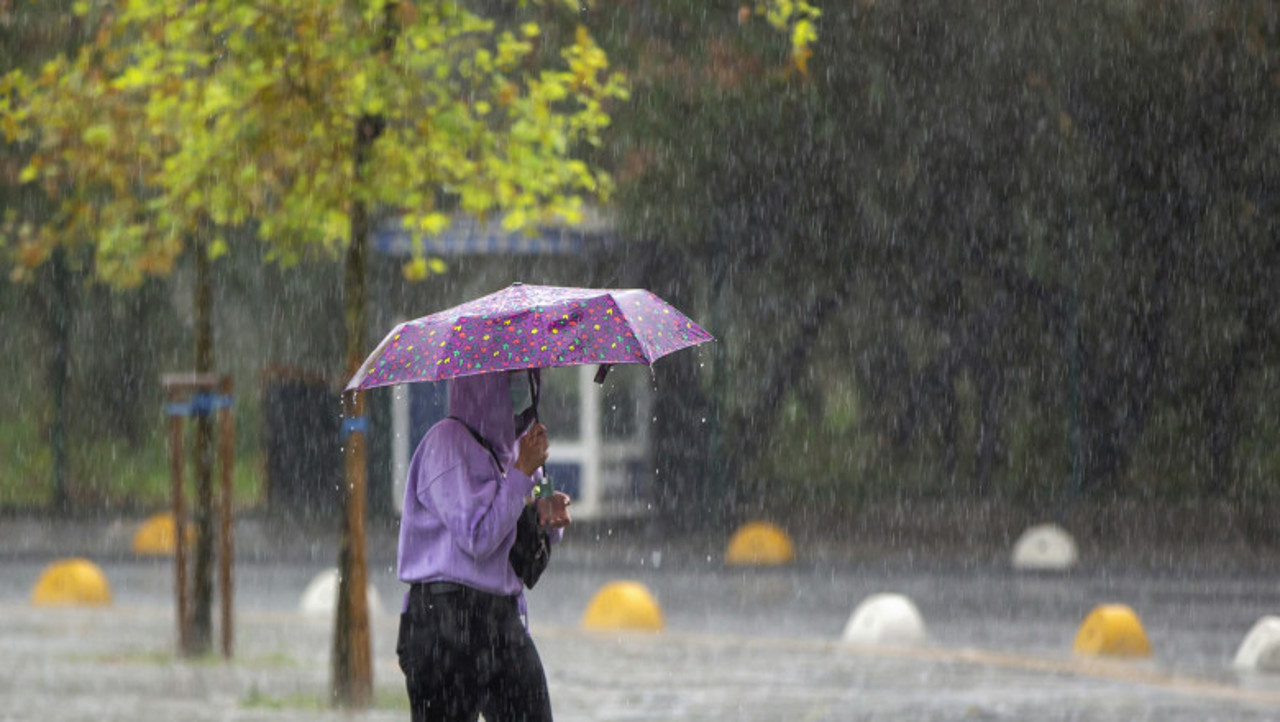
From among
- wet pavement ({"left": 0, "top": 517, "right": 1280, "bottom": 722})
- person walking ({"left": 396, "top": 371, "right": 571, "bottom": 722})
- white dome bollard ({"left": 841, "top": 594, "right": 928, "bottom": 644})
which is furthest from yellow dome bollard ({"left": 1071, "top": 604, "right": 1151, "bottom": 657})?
person walking ({"left": 396, "top": 371, "right": 571, "bottom": 722})

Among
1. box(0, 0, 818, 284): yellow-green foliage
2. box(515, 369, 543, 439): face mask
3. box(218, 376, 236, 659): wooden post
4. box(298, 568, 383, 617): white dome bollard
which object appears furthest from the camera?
box(298, 568, 383, 617): white dome bollard

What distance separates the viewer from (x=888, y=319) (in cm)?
2603

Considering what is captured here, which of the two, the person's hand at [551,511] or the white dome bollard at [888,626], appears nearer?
the person's hand at [551,511]

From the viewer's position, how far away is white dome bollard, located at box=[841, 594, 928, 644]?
48.1 ft

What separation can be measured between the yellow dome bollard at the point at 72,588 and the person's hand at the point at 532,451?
11324mm

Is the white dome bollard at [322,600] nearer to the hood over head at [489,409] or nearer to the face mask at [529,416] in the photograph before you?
the face mask at [529,416]

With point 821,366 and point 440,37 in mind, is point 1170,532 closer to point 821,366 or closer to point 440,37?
point 821,366

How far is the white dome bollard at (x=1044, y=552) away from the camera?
→ 19.8 metres

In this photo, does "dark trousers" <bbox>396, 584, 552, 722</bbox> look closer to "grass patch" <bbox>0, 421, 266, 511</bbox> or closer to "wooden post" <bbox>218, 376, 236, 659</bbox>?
"wooden post" <bbox>218, 376, 236, 659</bbox>

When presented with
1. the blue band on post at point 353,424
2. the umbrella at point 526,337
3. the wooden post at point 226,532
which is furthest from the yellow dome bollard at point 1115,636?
the umbrella at point 526,337

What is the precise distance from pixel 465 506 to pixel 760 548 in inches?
558

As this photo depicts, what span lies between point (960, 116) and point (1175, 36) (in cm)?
204

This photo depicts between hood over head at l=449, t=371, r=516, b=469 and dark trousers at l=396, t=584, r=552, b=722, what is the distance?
40 centimetres

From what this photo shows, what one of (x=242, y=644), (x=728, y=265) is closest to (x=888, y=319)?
(x=728, y=265)
